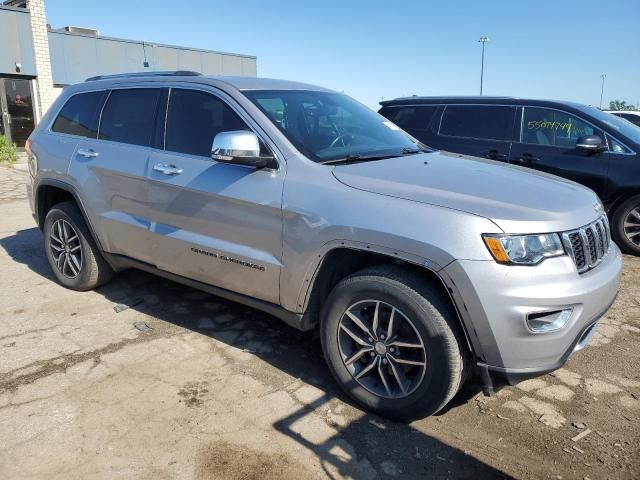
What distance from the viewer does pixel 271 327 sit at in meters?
4.12

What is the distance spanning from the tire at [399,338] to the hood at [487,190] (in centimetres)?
44

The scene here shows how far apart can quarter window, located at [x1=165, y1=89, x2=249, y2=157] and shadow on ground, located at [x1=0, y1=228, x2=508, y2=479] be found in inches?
53.6

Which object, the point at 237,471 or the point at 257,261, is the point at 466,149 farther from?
the point at 237,471

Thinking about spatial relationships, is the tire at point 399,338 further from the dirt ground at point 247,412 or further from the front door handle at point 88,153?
the front door handle at point 88,153

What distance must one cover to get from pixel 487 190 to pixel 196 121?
2063mm

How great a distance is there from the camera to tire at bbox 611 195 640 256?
6.03 metres

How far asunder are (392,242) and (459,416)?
1097 mm

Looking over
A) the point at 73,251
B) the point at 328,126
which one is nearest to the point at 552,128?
the point at 328,126

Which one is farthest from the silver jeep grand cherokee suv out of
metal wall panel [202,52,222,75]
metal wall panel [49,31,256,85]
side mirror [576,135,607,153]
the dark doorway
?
metal wall panel [202,52,222,75]

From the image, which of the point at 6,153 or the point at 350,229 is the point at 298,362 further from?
the point at 6,153

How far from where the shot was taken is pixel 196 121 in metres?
3.77

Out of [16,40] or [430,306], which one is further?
[16,40]

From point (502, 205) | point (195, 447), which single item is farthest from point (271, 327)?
point (502, 205)

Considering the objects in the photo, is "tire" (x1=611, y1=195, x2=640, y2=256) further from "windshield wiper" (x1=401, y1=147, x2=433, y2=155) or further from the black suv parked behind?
"windshield wiper" (x1=401, y1=147, x2=433, y2=155)
